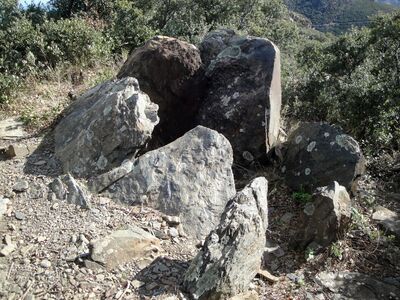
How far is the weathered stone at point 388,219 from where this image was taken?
4.83 meters

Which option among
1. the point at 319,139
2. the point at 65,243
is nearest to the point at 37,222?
the point at 65,243

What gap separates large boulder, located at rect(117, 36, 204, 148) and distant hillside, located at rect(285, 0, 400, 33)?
82080mm

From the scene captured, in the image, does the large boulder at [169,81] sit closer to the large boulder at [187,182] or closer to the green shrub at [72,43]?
the large boulder at [187,182]

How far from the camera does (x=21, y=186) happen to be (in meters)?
4.55

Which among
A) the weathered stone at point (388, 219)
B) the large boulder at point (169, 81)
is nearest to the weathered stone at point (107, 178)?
the large boulder at point (169, 81)

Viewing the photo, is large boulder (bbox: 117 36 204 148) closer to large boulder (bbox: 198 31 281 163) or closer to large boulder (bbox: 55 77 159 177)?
large boulder (bbox: 198 31 281 163)

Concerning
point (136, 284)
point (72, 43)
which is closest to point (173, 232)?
point (136, 284)

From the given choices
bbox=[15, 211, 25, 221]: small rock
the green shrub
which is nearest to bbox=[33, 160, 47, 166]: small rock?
bbox=[15, 211, 25, 221]: small rock

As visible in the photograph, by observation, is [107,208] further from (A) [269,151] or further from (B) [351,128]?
(B) [351,128]

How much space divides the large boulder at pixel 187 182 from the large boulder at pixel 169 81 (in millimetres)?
990

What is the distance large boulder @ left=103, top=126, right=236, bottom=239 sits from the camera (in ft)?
14.3

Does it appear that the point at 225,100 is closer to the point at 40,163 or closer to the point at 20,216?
the point at 40,163

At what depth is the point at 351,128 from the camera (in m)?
6.62

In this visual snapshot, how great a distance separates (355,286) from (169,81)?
340cm
